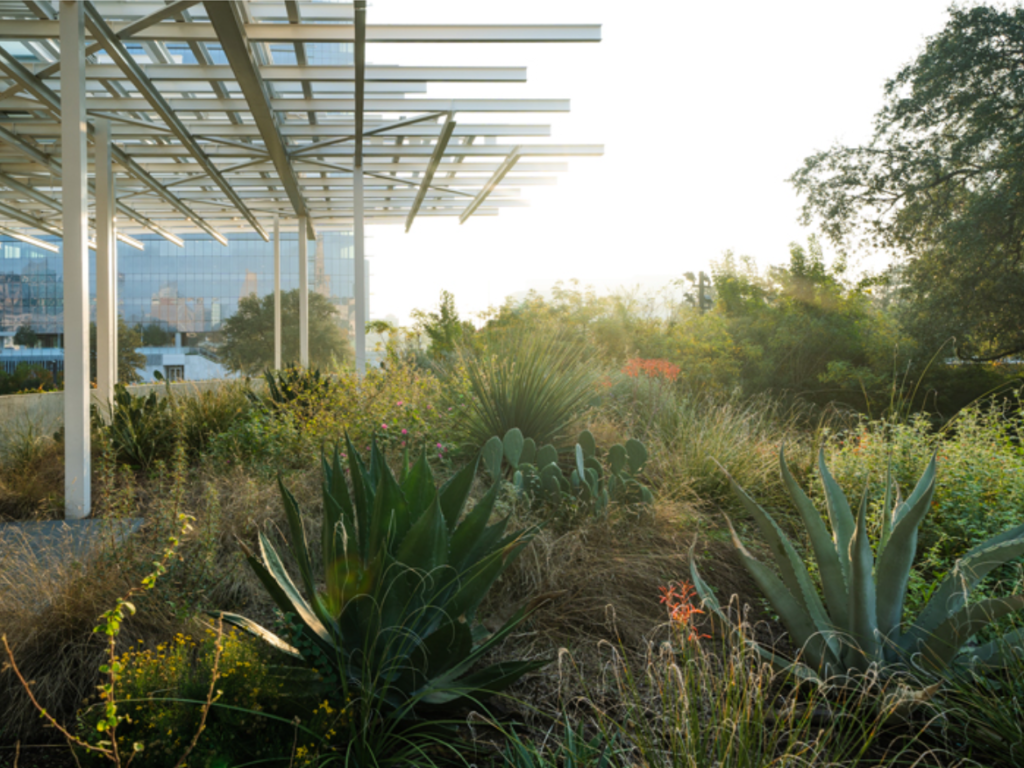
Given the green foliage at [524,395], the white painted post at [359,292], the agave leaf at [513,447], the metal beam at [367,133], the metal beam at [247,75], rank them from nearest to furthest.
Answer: the agave leaf at [513,447] → the green foliage at [524,395] → the metal beam at [247,75] → the metal beam at [367,133] → the white painted post at [359,292]

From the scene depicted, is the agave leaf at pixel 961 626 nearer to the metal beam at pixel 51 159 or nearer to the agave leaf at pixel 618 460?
the agave leaf at pixel 618 460

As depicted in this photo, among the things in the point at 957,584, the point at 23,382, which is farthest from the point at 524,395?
the point at 23,382

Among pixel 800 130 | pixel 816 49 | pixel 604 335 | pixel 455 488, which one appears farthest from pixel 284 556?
pixel 800 130

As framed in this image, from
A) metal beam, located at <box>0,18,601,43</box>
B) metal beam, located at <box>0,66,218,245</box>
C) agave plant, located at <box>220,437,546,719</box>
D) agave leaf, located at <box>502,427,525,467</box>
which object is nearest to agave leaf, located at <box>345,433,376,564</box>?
agave plant, located at <box>220,437,546,719</box>

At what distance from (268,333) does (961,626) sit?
32.7 metres

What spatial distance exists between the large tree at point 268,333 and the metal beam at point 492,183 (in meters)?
18.2

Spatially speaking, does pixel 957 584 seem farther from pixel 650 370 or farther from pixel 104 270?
pixel 104 270

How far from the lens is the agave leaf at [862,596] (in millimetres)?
1851

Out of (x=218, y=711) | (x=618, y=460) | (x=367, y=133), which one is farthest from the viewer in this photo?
(x=367, y=133)

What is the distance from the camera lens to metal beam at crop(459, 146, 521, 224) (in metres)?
9.20

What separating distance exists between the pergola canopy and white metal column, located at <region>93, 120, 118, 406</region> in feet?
1.15

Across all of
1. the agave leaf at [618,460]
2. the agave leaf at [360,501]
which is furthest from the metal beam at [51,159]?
the agave leaf at [618,460]

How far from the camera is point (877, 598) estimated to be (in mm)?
1967

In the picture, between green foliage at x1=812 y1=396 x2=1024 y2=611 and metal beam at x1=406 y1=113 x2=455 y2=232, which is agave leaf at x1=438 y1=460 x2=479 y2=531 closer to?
green foliage at x1=812 y1=396 x2=1024 y2=611
